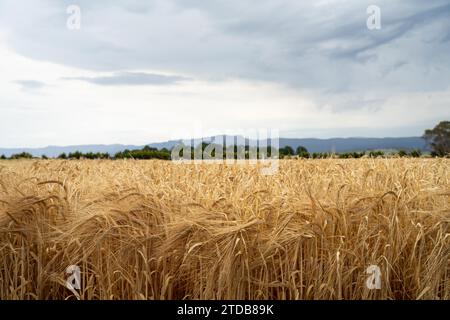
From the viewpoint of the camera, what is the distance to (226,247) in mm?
3086

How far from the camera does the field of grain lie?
3164mm

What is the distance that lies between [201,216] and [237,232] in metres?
0.35

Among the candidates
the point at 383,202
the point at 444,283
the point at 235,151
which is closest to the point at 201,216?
the point at 383,202

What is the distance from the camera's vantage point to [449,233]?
3.50 metres

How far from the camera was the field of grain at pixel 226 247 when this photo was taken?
3.16 m

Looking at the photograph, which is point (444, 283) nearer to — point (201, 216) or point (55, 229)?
point (201, 216)
